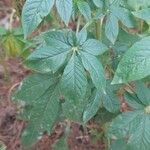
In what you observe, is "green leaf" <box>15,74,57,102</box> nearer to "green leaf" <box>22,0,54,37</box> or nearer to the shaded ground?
"green leaf" <box>22,0,54,37</box>

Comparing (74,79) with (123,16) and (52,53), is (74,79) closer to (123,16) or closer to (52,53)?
(52,53)

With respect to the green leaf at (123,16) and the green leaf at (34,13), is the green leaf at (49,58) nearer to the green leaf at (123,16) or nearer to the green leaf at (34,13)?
the green leaf at (34,13)

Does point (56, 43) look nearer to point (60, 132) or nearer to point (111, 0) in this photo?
point (111, 0)

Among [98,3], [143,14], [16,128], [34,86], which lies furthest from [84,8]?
[16,128]

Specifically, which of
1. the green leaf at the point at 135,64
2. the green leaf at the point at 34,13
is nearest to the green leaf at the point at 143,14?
the green leaf at the point at 135,64

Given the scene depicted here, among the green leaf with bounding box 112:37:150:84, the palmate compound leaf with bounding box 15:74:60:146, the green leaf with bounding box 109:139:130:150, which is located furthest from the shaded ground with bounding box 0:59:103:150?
the green leaf with bounding box 112:37:150:84
